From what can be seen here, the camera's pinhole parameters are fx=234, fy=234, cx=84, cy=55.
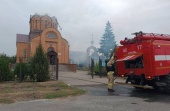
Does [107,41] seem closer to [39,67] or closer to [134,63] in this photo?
[39,67]

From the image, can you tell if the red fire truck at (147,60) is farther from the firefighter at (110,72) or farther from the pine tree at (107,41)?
the pine tree at (107,41)

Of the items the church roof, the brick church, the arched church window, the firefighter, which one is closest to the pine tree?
the brick church

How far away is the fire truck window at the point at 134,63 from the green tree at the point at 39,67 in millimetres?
6748

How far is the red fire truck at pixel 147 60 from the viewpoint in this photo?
1058 centimetres

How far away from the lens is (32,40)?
48.7 m

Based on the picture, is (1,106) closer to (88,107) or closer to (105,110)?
(88,107)

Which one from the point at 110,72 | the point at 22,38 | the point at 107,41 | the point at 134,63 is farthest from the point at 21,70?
the point at 107,41

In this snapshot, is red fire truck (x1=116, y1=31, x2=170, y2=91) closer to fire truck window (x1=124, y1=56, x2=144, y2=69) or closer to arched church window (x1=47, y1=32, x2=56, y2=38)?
fire truck window (x1=124, y1=56, x2=144, y2=69)

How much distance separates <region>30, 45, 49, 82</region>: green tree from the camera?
16656 millimetres

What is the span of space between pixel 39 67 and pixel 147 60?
8596mm

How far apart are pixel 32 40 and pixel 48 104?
41817mm

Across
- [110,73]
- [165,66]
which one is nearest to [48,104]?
[110,73]

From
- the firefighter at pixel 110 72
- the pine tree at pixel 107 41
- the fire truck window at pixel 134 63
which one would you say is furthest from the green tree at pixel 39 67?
the pine tree at pixel 107 41

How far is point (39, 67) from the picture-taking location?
1672cm
